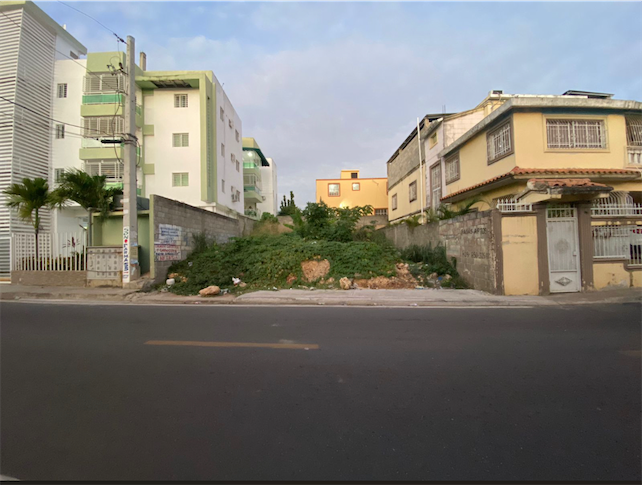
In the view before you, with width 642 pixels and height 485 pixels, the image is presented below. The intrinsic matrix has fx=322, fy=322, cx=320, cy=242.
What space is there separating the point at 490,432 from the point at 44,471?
3.33 m

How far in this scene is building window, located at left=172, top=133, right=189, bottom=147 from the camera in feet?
76.3

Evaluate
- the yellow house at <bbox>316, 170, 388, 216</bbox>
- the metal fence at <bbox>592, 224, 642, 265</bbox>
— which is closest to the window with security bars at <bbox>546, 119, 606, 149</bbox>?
the metal fence at <bbox>592, 224, 642, 265</bbox>

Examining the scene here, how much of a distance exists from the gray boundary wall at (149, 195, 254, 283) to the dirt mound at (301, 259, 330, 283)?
200 inches

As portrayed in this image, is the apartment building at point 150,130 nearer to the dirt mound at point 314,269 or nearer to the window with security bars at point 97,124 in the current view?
the window with security bars at point 97,124

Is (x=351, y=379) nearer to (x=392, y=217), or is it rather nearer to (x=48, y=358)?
(x=48, y=358)

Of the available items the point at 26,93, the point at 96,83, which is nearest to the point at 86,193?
the point at 26,93

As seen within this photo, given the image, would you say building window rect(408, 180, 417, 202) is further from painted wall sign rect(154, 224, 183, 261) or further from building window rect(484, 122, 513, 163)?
painted wall sign rect(154, 224, 183, 261)

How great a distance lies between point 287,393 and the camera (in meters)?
3.31

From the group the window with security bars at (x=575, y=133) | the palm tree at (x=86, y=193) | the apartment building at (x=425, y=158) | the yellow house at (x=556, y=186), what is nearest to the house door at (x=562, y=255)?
the yellow house at (x=556, y=186)

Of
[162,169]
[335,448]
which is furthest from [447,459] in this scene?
[162,169]

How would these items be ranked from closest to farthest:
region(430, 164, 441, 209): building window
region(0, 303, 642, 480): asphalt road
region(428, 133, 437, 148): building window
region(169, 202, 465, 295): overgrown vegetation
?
region(0, 303, 642, 480): asphalt road
region(169, 202, 465, 295): overgrown vegetation
region(430, 164, 441, 209): building window
region(428, 133, 437, 148): building window

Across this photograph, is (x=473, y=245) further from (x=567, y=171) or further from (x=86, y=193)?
(x=86, y=193)

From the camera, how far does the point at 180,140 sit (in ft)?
76.4

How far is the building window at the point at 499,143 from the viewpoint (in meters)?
12.7
